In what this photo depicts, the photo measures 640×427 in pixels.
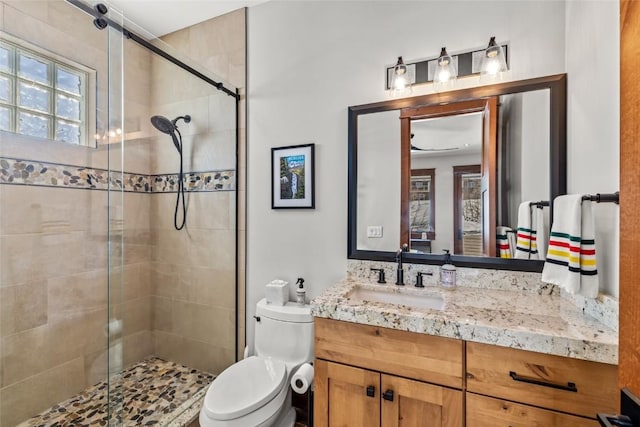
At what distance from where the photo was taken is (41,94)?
1.67 metres

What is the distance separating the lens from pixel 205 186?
206 centimetres

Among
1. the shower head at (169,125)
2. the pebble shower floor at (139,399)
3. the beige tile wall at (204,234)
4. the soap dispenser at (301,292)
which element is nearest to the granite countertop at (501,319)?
the soap dispenser at (301,292)

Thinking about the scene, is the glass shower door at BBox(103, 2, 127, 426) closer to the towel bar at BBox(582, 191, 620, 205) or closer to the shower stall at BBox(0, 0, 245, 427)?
the shower stall at BBox(0, 0, 245, 427)

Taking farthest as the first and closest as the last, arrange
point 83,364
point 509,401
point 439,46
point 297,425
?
point 83,364 → point 297,425 → point 439,46 → point 509,401

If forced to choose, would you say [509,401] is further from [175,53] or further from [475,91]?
[175,53]

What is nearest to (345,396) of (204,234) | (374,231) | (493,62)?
(374,231)

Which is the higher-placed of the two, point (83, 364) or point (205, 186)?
point (205, 186)

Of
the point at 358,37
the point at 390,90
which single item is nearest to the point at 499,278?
the point at 390,90

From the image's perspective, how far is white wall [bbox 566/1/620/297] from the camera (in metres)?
1.01

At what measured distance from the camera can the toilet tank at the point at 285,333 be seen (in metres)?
1.62

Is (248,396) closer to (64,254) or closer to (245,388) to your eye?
(245,388)

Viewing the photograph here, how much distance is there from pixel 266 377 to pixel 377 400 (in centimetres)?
61

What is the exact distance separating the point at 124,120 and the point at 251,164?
794mm

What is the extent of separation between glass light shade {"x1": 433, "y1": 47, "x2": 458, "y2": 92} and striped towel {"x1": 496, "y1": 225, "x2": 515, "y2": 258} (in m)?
0.79
